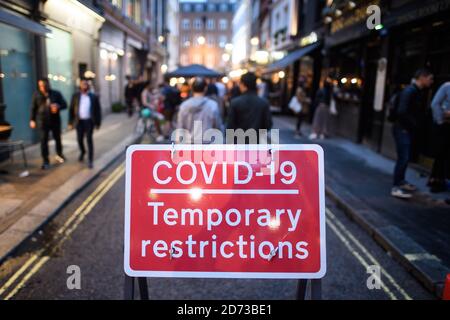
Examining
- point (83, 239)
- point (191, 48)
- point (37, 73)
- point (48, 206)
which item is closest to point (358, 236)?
point (83, 239)

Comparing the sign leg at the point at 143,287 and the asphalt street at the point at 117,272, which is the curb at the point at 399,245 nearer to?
the asphalt street at the point at 117,272

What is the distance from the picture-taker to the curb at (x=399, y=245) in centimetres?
379

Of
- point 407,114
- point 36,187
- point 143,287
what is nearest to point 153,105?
point 36,187

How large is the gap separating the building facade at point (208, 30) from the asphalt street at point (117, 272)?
86793 millimetres

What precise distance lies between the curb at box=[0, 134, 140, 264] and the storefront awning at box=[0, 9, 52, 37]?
2.57 metres

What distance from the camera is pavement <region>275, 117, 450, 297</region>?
4.12 metres

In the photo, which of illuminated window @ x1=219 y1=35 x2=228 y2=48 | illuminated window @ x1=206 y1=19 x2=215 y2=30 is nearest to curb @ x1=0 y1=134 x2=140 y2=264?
illuminated window @ x1=219 y1=35 x2=228 y2=48

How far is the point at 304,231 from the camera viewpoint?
2.39m

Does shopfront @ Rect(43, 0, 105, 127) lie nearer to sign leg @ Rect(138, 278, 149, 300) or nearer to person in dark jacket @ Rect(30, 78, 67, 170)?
person in dark jacket @ Rect(30, 78, 67, 170)

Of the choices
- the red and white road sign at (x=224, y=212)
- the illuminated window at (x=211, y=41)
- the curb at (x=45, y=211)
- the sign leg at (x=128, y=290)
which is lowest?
the curb at (x=45, y=211)

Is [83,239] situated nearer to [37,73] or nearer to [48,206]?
[48,206]

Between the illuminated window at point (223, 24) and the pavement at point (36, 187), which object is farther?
the illuminated window at point (223, 24)

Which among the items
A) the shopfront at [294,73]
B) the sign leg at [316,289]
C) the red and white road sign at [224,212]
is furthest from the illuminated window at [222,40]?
the sign leg at [316,289]

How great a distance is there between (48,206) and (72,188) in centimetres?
100
